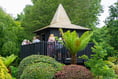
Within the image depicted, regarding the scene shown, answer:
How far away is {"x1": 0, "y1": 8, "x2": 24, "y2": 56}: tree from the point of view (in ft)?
82.9

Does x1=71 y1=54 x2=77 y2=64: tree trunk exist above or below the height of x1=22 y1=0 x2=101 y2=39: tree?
below

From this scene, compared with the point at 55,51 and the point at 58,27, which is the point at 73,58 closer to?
the point at 55,51

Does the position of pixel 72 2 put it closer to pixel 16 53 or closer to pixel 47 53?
pixel 16 53

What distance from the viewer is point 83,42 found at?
13594 mm

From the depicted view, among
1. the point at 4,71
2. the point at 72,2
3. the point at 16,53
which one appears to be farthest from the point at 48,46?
Result: the point at 72,2

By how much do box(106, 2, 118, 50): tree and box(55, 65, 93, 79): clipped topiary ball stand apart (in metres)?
6.49

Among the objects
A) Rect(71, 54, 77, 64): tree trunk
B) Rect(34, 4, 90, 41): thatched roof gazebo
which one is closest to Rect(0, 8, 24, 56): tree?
Rect(34, 4, 90, 41): thatched roof gazebo

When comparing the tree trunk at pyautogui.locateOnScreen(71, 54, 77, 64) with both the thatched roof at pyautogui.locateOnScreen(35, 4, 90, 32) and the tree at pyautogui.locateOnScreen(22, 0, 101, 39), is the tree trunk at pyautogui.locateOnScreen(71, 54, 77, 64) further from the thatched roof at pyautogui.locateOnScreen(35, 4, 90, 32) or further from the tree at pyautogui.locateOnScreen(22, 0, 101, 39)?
the tree at pyautogui.locateOnScreen(22, 0, 101, 39)

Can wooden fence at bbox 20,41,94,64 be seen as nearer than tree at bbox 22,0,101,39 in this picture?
Yes

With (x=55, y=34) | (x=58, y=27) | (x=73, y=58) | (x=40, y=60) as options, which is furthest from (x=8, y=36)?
(x=40, y=60)

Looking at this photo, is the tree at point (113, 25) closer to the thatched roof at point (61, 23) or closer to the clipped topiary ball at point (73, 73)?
the thatched roof at point (61, 23)

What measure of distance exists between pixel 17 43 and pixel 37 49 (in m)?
12.3

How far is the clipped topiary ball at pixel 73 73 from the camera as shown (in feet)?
39.3

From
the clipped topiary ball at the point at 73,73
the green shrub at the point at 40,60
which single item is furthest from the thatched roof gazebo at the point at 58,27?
the clipped topiary ball at the point at 73,73
